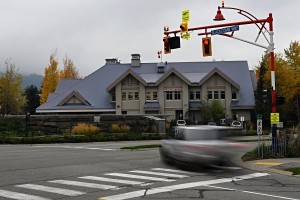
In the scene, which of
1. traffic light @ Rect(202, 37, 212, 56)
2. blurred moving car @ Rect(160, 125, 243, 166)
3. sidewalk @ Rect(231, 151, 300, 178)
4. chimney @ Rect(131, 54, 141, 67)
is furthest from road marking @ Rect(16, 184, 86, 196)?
chimney @ Rect(131, 54, 141, 67)

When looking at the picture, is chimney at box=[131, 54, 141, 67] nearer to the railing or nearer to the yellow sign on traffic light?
the yellow sign on traffic light

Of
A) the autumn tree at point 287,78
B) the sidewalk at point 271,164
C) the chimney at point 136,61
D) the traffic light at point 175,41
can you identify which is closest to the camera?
the sidewalk at point 271,164

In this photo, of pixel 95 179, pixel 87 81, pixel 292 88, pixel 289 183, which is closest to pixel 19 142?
pixel 95 179

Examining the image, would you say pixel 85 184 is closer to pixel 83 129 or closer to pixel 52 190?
pixel 52 190

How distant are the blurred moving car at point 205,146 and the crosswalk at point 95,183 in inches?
23.9

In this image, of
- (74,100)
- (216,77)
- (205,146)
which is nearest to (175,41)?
(205,146)

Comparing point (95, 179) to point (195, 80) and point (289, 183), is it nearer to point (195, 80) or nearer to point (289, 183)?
point (289, 183)

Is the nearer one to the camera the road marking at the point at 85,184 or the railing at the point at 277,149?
the road marking at the point at 85,184

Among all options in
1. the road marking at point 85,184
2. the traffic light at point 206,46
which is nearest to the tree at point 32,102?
the traffic light at point 206,46

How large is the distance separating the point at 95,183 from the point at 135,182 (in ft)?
3.62

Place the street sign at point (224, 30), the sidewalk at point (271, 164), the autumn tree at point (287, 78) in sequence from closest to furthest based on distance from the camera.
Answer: the sidewalk at point (271, 164) < the street sign at point (224, 30) < the autumn tree at point (287, 78)

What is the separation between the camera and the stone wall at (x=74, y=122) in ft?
138

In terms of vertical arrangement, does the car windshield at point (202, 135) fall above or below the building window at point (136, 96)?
below

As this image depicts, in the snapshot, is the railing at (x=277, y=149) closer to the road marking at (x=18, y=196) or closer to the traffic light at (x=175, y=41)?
the traffic light at (x=175, y=41)
